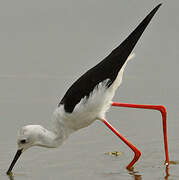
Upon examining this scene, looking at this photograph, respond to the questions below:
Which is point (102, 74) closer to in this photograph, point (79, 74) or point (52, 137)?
point (52, 137)

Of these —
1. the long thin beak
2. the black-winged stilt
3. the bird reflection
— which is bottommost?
the bird reflection

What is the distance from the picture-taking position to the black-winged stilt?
18.6 feet

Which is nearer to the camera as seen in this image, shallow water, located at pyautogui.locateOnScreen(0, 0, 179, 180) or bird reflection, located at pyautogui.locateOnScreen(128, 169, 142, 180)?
bird reflection, located at pyautogui.locateOnScreen(128, 169, 142, 180)

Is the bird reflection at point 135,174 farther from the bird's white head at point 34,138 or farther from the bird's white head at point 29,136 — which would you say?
the bird's white head at point 29,136

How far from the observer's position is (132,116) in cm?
746

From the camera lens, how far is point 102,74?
5.79 meters

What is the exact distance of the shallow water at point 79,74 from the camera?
5.73 m

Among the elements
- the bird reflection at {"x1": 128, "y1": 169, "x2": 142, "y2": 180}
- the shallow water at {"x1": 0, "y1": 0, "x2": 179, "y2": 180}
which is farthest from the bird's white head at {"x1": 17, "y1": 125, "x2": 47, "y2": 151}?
the bird reflection at {"x1": 128, "y1": 169, "x2": 142, "y2": 180}

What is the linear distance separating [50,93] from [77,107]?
299 cm

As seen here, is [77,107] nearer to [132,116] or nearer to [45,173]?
[45,173]

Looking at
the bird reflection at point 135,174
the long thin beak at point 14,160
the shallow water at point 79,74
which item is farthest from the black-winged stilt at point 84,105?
the shallow water at point 79,74

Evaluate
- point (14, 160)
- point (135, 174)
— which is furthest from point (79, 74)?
point (135, 174)

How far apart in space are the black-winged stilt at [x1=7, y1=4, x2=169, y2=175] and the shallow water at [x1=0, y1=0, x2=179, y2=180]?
10.6 inches

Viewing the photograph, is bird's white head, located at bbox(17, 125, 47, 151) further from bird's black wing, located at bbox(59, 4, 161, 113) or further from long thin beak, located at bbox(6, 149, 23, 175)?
bird's black wing, located at bbox(59, 4, 161, 113)
